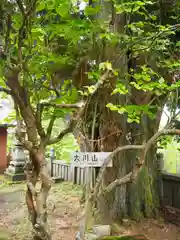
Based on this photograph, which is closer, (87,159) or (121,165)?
(87,159)

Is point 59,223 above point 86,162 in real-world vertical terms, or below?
below

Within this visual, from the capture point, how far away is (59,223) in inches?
190

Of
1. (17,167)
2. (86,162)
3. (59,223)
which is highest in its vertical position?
(86,162)

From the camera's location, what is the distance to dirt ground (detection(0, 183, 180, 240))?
430cm

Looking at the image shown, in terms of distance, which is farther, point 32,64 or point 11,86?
point 32,64

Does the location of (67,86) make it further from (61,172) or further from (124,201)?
(61,172)

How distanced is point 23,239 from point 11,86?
2786 mm

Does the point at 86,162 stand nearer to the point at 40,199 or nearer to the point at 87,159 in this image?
the point at 87,159

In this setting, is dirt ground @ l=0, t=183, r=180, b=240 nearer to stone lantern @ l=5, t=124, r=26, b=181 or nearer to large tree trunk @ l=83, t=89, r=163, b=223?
large tree trunk @ l=83, t=89, r=163, b=223

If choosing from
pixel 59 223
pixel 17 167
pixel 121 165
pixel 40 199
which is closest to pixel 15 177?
pixel 17 167

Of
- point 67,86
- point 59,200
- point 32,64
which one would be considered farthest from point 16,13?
point 59,200

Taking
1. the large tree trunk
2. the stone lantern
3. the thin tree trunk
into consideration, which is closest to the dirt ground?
the large tree trunk

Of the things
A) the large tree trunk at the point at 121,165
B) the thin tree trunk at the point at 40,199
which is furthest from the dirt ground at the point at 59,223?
the thin tree trunk at the point at 40,199

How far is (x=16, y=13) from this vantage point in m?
2.61
